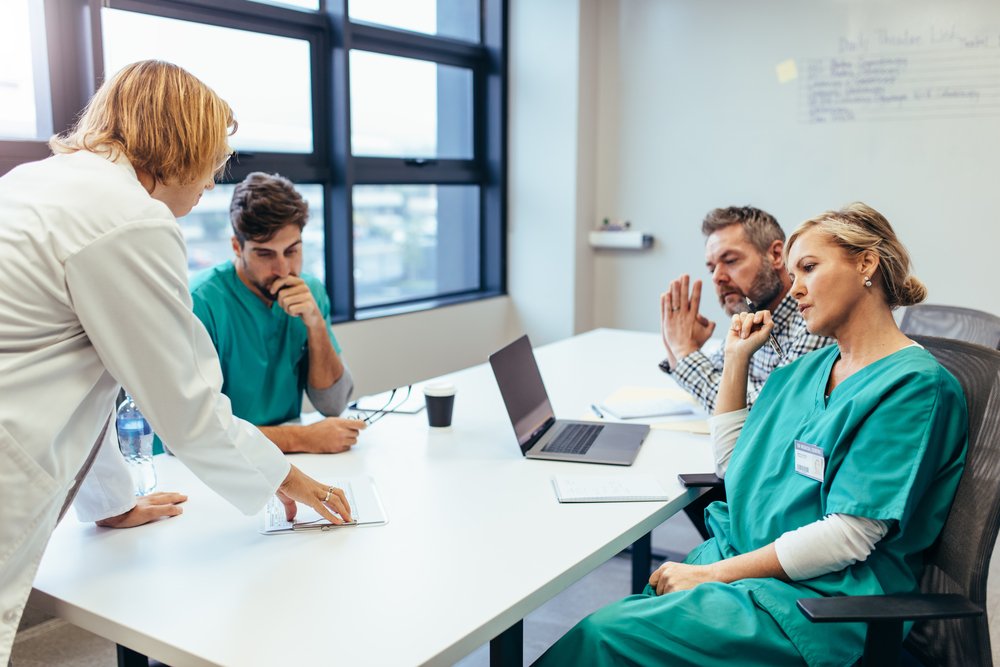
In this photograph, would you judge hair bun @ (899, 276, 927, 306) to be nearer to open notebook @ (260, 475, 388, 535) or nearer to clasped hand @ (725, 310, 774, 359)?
clasped hand @ (725, 310, 774, 359)

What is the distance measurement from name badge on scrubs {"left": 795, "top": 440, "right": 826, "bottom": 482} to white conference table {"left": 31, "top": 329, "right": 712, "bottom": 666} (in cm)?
28

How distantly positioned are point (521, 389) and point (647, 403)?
17.8 inches

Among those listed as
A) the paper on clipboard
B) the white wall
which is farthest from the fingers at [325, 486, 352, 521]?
the white wall

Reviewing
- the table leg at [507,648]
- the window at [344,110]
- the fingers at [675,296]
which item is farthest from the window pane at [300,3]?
the table leg at [507,648]

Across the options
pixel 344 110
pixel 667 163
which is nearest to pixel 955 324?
pixel 667 163

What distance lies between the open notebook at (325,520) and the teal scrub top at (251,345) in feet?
1.58

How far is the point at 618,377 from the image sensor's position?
268cm

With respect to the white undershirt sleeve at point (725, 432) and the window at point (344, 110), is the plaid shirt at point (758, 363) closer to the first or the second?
the white undershirt sleeve at point (725, 432)

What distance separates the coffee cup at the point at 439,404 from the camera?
6.97 feet

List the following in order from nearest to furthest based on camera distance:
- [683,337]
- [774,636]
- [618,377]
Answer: [774,636], [683,337], [618,377]

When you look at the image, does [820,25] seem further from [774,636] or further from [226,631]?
[226,631]

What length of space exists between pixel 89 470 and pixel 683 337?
151cm

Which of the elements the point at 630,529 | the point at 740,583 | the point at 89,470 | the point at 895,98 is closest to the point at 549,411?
the point at 630,529

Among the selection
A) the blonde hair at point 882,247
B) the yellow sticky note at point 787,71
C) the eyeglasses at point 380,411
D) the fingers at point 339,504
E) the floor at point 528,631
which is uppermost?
the yellow sticky note at point 787,71
